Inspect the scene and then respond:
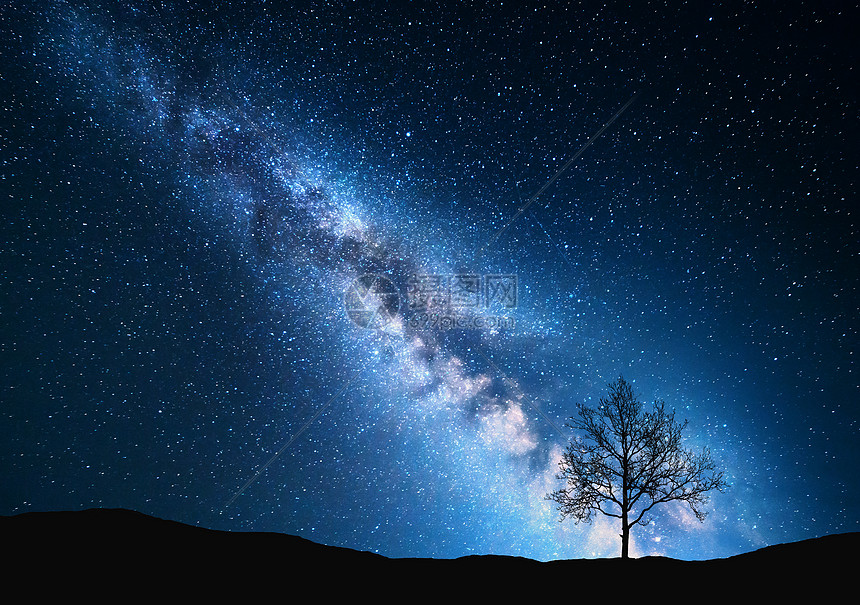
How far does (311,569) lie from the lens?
796cm

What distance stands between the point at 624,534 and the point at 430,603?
822 centimetres

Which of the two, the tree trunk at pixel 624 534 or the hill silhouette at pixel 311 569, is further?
the tree trunk at pixel 624 534

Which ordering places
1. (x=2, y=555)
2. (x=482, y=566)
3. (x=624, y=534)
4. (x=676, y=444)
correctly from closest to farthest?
1. (x=2, y=555)
2. (x=482, y=566)
3. (x=624, y=534)
4. (x=676, y=444)

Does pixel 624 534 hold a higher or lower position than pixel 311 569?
higher

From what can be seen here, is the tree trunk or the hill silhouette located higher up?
the tree trunk

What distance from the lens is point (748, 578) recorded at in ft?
24.1

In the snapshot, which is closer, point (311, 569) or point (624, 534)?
point (311, 569)

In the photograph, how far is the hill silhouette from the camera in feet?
22.2

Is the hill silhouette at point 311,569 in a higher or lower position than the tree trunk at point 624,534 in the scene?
lower

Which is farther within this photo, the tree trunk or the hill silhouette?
the tree trunk

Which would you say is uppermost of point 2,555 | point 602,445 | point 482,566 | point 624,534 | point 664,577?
point 602,445

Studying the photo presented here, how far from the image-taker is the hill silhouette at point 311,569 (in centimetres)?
677

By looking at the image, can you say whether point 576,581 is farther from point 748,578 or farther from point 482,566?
point 748,578

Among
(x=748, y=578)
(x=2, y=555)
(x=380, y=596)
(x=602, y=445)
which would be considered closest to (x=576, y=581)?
(x=748, y=578)
